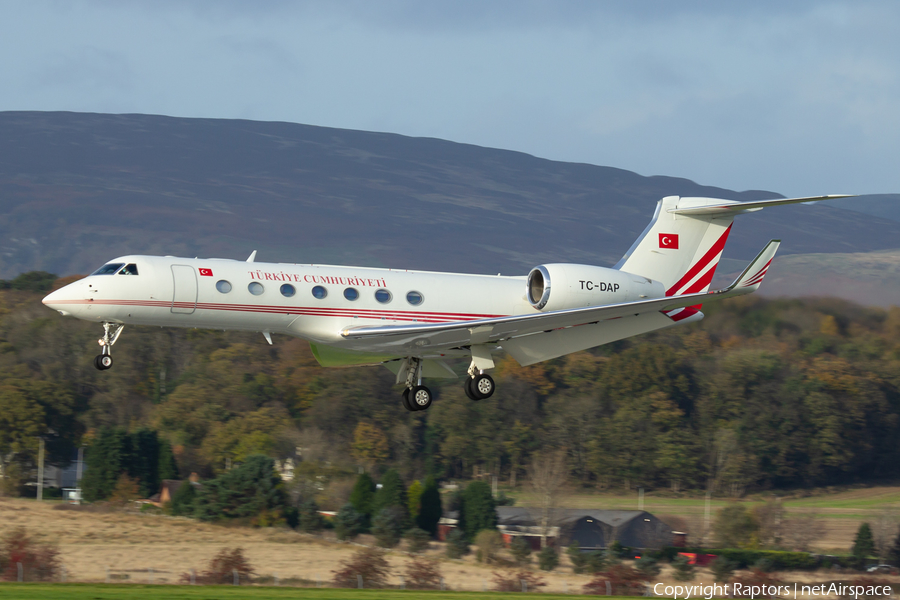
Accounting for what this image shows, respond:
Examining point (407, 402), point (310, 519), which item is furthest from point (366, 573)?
point (407, 402)

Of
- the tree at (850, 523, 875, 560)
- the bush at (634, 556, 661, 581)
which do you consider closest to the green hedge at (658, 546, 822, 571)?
the bush at (634, 556, 661, 581)

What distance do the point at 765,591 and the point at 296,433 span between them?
110ft

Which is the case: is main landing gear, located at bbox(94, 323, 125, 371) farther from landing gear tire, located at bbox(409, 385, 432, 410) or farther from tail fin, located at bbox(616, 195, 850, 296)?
tail fin, located at bbox(616, 195, 850, 296)

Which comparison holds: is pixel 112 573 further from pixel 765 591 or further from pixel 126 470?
pixel 765 591

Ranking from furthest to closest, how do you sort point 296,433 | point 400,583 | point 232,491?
point 296,433, point 232,491, point 400,583

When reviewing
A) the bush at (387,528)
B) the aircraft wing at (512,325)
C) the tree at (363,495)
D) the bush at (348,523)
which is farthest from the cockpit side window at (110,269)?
the tree at (363,495)

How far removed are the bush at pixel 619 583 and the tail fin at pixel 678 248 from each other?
740 inches

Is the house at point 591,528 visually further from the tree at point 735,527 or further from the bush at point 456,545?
the bush at point 456,545

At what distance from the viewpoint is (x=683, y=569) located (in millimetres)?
49344

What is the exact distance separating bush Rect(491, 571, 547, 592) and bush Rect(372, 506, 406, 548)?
7.07 m

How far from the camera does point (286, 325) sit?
2150cm

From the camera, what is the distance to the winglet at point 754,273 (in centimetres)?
2067

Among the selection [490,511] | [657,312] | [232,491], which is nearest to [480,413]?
[490,511]

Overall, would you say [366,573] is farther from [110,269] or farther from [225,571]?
[110,269]
